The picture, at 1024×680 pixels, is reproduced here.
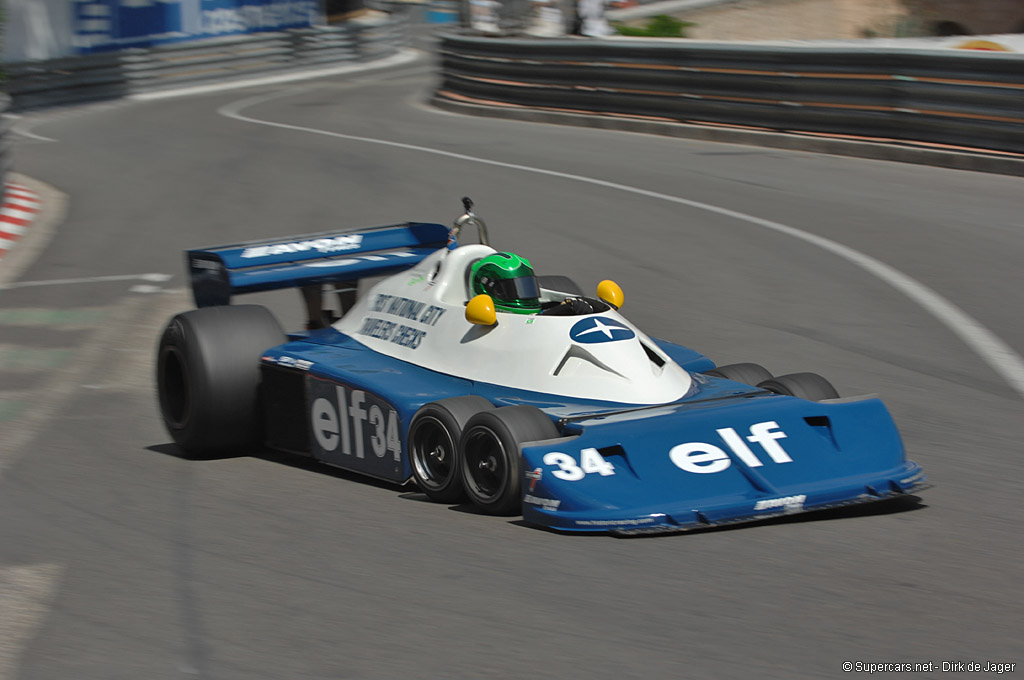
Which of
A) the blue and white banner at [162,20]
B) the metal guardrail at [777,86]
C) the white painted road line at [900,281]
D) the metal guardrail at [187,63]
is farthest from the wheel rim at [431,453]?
the blue and white banner at [162,20]

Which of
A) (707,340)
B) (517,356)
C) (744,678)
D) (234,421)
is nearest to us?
(744,678)

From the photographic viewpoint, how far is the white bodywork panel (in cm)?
645

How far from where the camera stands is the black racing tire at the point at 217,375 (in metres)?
7.50

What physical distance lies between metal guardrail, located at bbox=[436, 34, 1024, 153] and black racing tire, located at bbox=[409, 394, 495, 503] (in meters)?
A: 11.1

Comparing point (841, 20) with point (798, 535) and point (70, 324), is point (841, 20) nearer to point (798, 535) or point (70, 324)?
point (70, 324)

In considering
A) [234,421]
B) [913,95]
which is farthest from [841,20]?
[234,421]

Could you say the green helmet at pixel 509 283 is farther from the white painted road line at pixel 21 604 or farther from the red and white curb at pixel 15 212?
the red and white curb at pixel 15 212

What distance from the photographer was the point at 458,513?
618cm

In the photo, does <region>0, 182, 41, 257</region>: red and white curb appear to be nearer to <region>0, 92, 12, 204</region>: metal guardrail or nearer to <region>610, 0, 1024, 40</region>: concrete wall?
<region>0, 92, 12, 204</region>: metal guardrail

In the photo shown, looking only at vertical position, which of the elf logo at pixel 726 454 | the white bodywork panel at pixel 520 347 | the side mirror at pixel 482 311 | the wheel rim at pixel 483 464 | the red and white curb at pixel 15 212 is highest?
the side mirror at pixel 482 311

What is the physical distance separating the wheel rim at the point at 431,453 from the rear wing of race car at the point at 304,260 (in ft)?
7.80

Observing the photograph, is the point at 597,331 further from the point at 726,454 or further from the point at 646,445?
the point at 726,454

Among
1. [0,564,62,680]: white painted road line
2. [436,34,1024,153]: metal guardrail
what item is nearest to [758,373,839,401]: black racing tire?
[0,564,62,680]: white painted road line

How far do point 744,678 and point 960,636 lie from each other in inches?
32.0
